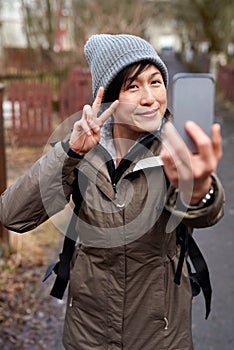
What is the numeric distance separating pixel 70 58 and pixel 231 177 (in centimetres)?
890

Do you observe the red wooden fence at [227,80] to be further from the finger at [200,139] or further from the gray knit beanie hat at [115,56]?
the finger at [200,139]

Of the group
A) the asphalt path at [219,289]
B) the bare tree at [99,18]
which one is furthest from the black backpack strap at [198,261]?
the bare tree at [99,18]

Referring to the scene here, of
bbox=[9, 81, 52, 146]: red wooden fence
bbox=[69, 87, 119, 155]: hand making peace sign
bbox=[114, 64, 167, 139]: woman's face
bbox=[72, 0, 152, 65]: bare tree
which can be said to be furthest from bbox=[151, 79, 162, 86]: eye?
bbox=[72, 0, 152, 65]: bare tree

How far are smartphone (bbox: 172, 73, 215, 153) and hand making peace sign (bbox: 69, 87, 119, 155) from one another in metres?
0.27

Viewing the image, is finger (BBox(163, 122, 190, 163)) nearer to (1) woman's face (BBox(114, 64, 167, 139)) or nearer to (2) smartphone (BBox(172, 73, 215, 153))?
(2) smartphone (BBox(172, 73, 215, 153))

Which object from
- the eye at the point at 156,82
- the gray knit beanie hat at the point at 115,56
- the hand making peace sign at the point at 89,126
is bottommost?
the hand making peace sign at the point at 89,126

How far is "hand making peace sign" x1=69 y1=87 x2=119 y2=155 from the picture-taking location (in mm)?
1377

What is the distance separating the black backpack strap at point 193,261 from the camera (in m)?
1.69

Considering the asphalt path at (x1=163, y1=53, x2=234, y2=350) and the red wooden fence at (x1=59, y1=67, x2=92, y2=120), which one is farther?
the red wooden fence at (x1=59, y1=67, x2=92, y2=120)

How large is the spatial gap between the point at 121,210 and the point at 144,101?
37 cm

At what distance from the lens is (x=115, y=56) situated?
1.61 m

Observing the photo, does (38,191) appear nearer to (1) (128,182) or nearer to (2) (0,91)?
(1) (128,182)

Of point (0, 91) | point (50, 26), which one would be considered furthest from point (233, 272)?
point (50, 26)

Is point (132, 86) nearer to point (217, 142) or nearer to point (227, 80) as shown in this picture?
point (217, 142)
